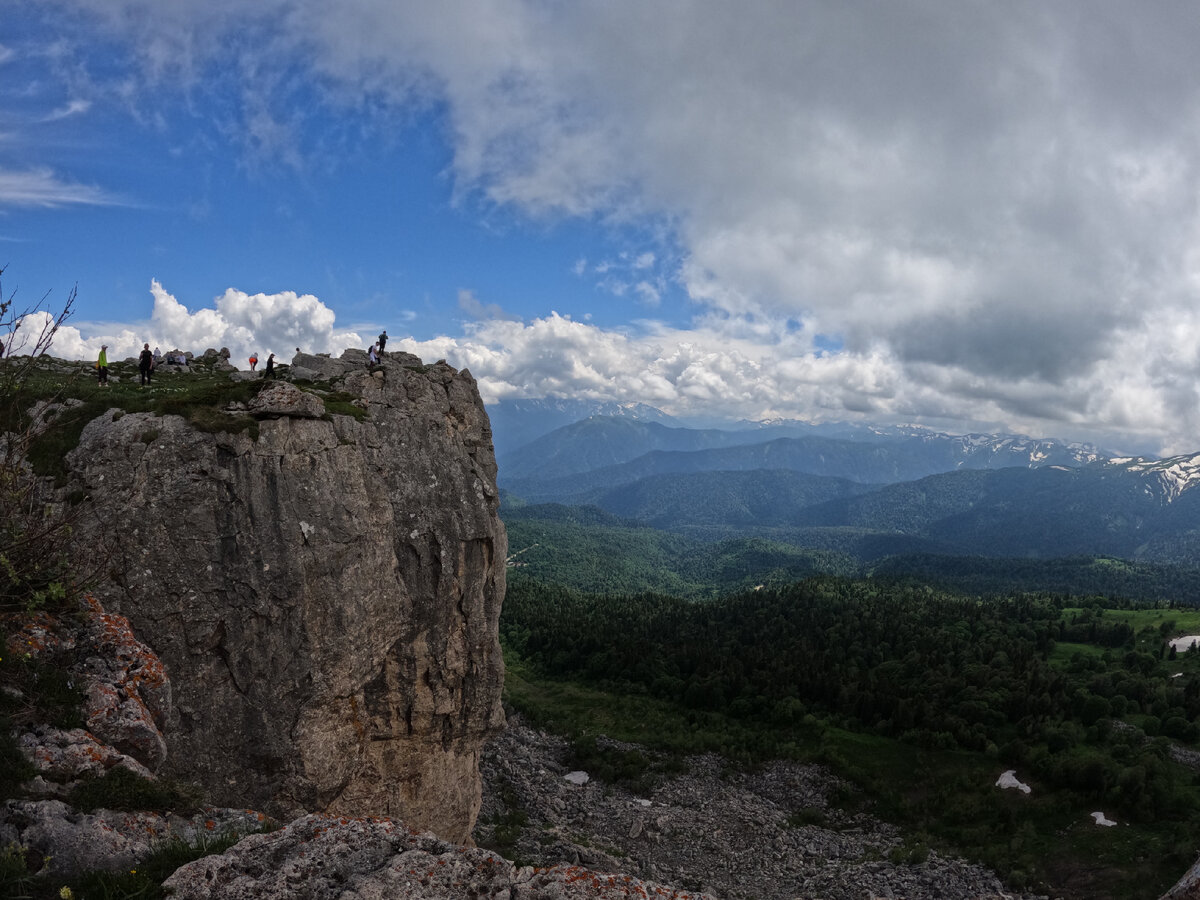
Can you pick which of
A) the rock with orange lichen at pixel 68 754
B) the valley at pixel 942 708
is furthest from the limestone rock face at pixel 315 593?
the valley at pixel 942 708

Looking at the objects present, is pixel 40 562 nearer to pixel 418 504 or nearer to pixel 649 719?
pixel 418 504

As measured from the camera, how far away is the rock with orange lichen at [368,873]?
991cm

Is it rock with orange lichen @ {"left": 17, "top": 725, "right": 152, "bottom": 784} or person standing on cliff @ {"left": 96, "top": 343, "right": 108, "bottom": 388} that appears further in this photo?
person standing on cliff @ {"left": 96, "top": 343, "right": 108, "bottom": 388}

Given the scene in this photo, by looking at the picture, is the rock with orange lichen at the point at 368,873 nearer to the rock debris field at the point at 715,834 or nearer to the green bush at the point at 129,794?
the green bush at the point at 129,794

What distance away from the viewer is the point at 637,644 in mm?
108562

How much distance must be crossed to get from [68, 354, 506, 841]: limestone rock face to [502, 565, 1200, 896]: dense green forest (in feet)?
149

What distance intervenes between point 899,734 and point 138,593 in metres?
79.4

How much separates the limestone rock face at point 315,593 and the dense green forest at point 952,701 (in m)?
45.5

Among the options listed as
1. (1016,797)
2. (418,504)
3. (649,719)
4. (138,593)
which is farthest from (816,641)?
(138,593)

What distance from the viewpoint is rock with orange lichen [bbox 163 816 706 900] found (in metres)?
9.91

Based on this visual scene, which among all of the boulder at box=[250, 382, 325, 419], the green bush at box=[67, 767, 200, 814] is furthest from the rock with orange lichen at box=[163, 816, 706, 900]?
the boulder at box=[250, 382, 325, 419]

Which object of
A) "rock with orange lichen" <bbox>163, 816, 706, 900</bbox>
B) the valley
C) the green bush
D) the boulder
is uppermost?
the boulder

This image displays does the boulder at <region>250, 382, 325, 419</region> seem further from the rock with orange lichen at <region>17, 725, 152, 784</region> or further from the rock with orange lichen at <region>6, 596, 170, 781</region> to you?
the rock with orange lichen at <region>17, 725, 152, 784</region>

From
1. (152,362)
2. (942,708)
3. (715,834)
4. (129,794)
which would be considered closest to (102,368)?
(152,362)
